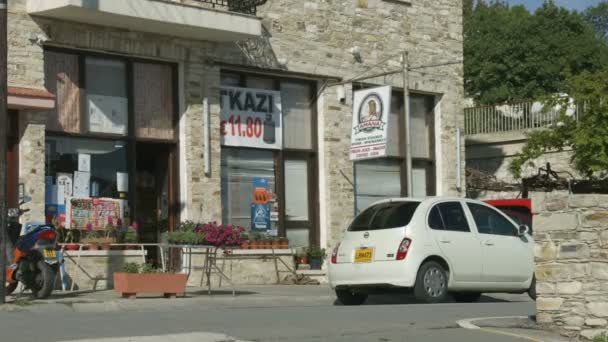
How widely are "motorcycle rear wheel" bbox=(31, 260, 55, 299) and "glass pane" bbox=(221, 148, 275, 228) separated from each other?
710cm

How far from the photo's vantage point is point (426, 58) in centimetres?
2698

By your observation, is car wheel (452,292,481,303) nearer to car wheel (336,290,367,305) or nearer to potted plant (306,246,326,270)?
car wheel (336,290,367,305)

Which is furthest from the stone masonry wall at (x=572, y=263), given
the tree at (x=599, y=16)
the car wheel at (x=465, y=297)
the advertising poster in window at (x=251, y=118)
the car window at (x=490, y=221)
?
the tree at (x=599, y=16)

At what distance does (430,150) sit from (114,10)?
409 inches

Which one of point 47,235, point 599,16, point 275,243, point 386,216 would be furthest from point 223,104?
point 599,16

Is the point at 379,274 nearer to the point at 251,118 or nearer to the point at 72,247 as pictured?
the point at 72,247

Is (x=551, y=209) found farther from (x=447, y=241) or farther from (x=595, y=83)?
(x=595, y=83)

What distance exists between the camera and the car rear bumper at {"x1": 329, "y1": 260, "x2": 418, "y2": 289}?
16172 millimetres

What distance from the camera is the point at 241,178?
23.2m

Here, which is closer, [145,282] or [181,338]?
[181,338]

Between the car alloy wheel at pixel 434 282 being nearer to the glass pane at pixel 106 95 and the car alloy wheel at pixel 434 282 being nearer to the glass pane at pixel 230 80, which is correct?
the glass pane at pixel 106 95

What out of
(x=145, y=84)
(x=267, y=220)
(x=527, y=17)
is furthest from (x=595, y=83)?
(x=527, y=17)

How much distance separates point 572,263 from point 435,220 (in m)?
4.76

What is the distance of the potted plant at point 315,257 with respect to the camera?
2392 cm
